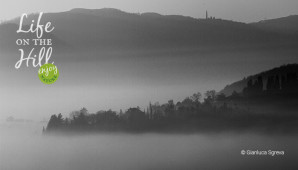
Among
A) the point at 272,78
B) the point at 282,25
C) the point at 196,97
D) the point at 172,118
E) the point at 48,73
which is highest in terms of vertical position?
the point at 282,25

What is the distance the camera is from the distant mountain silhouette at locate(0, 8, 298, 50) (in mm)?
3039

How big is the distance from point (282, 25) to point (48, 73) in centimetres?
168

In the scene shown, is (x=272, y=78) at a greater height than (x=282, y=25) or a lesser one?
lesser

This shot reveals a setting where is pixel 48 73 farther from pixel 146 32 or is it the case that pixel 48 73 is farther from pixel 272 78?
pixel 272 78

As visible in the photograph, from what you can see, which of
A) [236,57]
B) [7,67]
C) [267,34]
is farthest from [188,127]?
[7,67]

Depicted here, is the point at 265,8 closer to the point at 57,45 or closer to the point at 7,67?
the point at 57,45

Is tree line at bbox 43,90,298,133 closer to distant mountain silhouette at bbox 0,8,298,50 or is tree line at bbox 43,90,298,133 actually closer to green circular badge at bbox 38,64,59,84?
green circular badge at bbox 38,64,59,84

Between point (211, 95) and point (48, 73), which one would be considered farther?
point (48, 73)

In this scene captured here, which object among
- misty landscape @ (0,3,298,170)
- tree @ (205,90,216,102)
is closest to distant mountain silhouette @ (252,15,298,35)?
misty landscape @ (0,3,298,170)

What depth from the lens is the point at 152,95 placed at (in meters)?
3.11

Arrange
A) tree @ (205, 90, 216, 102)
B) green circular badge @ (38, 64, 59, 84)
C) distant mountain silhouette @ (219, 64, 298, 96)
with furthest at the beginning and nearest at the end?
green circular badge @ (38, 64, 59, 84), tree @ (205, 90, 216, 102), distant mountain silhouette @ (219, 64, 298, 96)

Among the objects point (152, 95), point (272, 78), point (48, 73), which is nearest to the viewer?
point (272, 78)

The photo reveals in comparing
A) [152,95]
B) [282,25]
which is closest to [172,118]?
[152,95]

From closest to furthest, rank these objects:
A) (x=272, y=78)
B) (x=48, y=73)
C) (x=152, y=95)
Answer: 1. (x=272, y=78)
2. (x=152, y=95)
3. (x=48, y=73)
